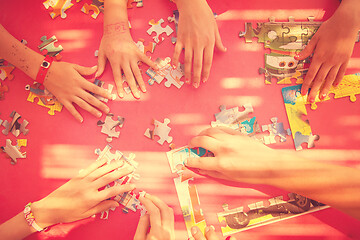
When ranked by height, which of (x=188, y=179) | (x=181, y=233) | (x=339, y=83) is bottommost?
(x=181, y=233)

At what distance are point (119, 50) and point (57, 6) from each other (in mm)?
523

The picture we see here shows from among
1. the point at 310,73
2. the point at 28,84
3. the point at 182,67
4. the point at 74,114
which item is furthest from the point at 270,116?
the point at 28,84

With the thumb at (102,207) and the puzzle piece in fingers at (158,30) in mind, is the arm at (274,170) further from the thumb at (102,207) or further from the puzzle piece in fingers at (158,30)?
the puzzle piece in fingers at (158,30)

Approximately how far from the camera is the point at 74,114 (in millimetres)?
1331

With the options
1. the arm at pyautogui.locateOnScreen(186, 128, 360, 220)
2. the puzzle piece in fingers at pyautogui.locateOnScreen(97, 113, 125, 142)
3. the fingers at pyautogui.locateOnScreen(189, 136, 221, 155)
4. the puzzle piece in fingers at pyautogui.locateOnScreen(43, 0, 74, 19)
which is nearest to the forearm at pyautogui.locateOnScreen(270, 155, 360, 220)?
the arm at pyautogui.locateOnScreen(186, 128, 360, 220)

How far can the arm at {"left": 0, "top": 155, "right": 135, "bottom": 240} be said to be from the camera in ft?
4.04

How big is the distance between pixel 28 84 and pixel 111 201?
2.75 ft

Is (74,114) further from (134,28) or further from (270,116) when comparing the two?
(270,116)

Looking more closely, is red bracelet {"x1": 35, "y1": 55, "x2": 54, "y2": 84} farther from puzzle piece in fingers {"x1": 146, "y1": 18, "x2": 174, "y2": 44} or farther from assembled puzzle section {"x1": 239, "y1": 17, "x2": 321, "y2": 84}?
assembled puzzle section {"x1": 239, "y1": 17, "x2": 321, "y2": 84}

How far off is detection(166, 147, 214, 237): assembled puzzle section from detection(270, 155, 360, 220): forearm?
15.2 inches

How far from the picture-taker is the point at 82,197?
1225 millimetres

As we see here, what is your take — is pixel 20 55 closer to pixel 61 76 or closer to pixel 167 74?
pixel 61 76

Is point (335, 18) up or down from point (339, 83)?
up

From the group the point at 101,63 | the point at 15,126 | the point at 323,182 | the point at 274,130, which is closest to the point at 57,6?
the point at 101,63
